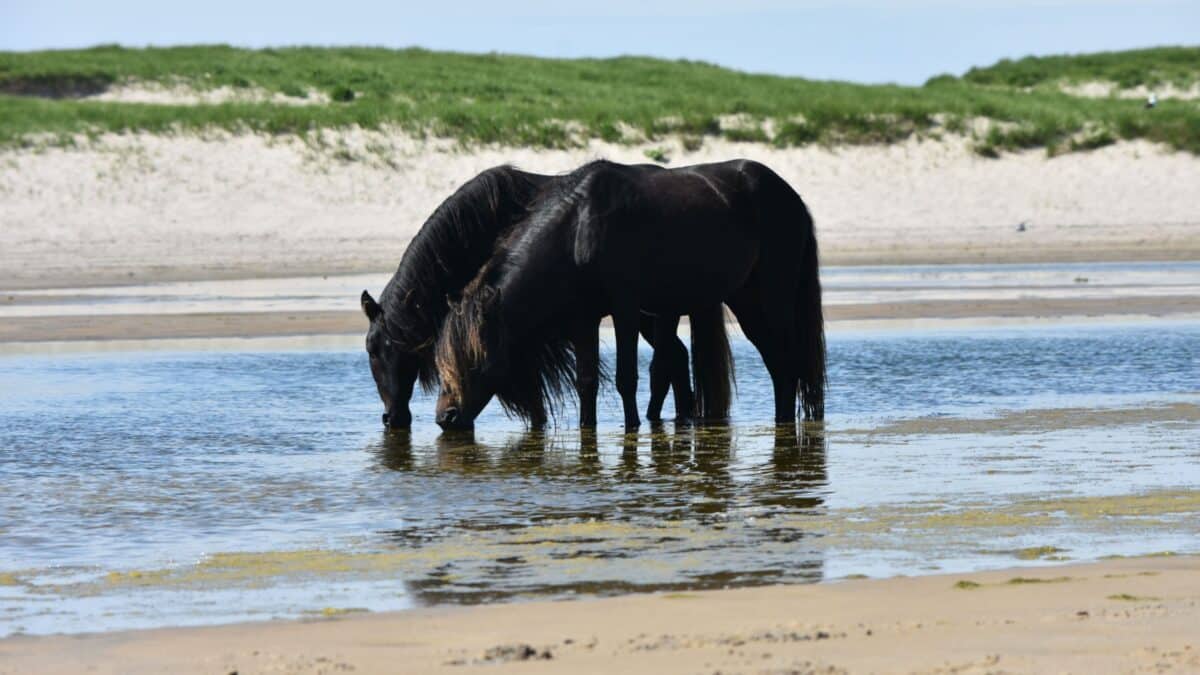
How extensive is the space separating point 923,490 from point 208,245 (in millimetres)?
21286

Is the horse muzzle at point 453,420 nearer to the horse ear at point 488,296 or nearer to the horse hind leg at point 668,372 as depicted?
the horse ear at point 488,296

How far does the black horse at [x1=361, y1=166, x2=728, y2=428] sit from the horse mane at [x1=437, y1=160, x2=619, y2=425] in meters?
0.10

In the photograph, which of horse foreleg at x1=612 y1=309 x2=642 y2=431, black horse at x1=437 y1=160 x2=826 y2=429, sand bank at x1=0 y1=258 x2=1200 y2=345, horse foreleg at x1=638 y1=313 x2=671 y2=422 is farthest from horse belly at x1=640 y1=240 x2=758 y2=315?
sand bank at x1=0 y1=258 x2=1200 y2=345

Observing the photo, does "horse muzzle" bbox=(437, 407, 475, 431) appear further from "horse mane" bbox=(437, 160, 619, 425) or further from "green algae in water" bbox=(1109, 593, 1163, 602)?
"green algae in water" bbox=(1109, 593, 1163, 602)

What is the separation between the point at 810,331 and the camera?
10203 mm

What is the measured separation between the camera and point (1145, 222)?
30781mm

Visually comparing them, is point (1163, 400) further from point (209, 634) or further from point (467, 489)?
point (209, 634)

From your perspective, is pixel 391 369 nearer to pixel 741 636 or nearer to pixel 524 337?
pixel 524 337

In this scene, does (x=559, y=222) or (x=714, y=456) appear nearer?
(x=714, y=456)

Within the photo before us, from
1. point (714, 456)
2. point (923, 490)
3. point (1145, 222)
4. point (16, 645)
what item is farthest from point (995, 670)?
point (1145, 222)

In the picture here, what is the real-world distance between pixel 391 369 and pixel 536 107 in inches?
1136

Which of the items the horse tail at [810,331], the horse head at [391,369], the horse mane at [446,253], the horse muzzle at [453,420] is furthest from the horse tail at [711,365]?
the horse head at [391,369]

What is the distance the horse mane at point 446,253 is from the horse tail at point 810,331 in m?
1.74

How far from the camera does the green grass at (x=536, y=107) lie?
3312 centimetres
